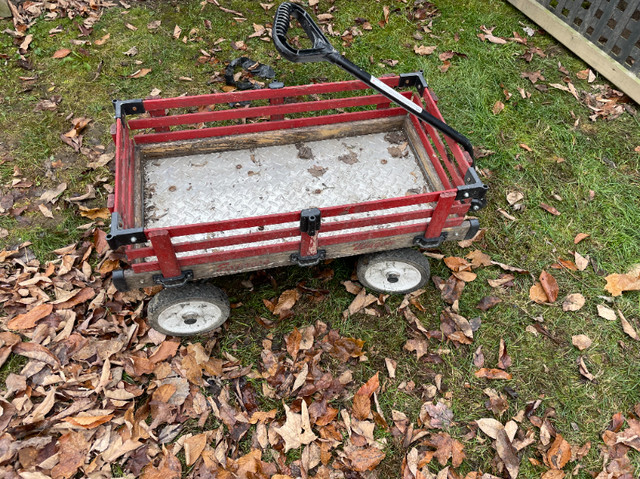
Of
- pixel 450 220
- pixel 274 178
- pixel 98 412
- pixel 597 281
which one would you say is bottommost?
pixel 98 412

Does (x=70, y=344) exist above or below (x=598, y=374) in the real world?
below

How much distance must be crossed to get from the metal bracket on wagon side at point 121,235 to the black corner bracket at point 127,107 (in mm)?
1015

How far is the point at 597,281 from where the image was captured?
3.83m

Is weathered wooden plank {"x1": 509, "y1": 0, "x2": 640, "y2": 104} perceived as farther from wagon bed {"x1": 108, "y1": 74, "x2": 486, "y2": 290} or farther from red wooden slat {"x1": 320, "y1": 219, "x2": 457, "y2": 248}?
red wooden slat {"x1": 320, "y1": 219, "x2": 457, "y2": 248}

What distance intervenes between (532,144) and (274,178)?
112 inches

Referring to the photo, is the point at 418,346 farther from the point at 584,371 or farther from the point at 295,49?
the point at 295,49

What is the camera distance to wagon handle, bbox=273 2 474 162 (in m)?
2.81

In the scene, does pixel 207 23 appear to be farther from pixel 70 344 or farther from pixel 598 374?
pixel 598 374

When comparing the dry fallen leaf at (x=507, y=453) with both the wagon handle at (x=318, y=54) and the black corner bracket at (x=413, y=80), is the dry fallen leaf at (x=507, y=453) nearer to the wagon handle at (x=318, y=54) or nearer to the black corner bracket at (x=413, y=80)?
the wagon handle at (x=318, y=54)

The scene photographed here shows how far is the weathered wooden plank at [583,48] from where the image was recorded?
5.12 metres

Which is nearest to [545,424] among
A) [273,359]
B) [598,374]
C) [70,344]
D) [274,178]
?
[598,374]

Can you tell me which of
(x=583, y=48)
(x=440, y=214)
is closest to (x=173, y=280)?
(x=440, y=214)

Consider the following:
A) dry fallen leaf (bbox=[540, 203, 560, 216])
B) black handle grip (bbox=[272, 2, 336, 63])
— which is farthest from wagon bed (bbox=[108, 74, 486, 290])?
dry fallen leaf (bbox=[540, 203, 560, 216])

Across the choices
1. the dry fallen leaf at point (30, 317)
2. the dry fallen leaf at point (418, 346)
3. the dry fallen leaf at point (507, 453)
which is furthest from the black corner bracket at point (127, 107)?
the dry fallen leaf at point (507, 453)
